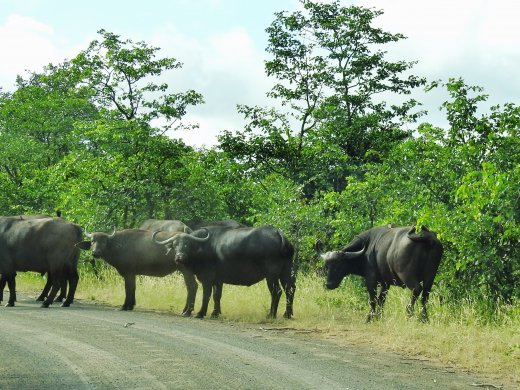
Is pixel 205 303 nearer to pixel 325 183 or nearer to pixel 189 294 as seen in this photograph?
pixel 189 294

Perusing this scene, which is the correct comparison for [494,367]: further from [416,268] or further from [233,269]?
[233,269]

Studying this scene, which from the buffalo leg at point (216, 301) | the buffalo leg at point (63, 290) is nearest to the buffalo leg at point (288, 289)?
the buffalo leg at point (216, 301)

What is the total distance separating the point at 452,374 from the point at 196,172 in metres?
17.0

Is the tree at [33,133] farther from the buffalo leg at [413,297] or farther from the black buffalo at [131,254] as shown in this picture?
the buffalo leg at [413,297]

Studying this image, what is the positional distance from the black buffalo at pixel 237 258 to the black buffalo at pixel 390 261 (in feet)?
3.42

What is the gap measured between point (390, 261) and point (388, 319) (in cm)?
150

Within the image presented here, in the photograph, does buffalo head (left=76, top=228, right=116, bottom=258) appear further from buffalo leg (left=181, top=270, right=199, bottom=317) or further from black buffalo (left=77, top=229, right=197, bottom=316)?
buffalo leg (left=181, top=270, right=199, bottom=317)

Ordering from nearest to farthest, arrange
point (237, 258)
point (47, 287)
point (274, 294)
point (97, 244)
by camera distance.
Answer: point (274, 294) → point (237, 258) → point (97, 244) → point (47, 287)

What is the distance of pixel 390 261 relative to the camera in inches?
634

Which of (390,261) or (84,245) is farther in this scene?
(84,245)

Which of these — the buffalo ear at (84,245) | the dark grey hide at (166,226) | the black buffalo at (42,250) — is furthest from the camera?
the dark grey hide at (166,226)

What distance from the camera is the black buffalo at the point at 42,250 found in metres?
Result: 19.5

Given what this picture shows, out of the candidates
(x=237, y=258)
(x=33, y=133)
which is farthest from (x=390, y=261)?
(x=33, y=133)

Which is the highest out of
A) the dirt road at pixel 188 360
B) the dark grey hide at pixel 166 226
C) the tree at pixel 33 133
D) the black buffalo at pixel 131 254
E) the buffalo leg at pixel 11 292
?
the tree at pixel 33 133
